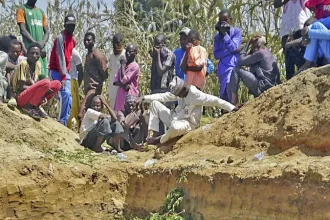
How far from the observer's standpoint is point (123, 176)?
873cm

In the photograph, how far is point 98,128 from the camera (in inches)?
370

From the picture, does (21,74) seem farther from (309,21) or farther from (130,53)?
(309,21)

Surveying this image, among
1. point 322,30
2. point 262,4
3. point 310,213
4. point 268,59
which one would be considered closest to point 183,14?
point 262,4

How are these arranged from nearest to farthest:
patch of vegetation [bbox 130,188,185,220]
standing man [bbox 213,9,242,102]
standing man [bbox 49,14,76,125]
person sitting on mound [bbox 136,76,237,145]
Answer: patch of vegetation [bbox 130,188,185,220] → person sitting on mound [bbox 136,76,237,145] → standing man [bbox 213,9,242,102] → standing man [bbox 49,14,76,125]

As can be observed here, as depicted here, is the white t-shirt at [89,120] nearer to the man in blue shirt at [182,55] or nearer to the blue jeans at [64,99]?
the blue jeans at [64,99]

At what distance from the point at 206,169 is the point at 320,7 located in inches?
102

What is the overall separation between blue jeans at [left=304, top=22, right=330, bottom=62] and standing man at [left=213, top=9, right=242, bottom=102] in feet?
5.72

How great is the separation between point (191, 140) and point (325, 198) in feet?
9.78

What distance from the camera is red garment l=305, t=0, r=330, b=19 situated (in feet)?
27.6

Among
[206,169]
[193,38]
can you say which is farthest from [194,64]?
[206,169]

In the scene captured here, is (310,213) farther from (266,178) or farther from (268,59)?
(268,59)

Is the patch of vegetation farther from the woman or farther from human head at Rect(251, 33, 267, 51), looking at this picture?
human head at Rect(251, 33, 267, 51)

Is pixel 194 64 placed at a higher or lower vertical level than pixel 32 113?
higher

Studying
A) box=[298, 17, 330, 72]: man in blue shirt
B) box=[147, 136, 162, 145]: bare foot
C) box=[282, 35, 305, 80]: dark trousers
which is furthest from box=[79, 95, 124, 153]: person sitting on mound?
box=[298, 17, 330, 72]: man in blue shirt
